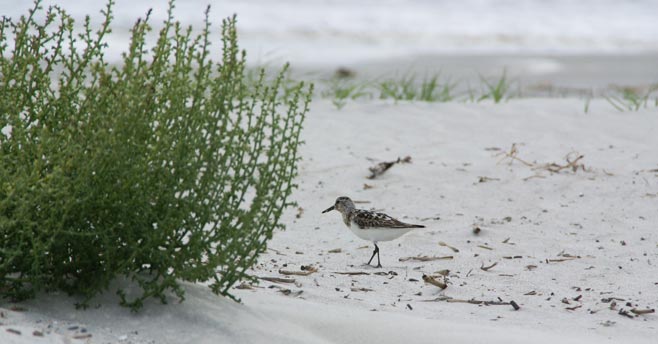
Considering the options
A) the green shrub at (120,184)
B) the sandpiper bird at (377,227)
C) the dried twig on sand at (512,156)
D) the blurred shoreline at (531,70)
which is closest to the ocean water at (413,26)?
A: the blurred shoreline at (531,70)

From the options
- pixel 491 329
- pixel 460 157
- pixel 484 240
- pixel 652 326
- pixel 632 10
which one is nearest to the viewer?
pixel 491 329

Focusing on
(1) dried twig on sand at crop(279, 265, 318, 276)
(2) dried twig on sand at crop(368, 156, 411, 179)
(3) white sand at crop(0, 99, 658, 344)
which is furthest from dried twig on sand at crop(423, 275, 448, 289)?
(2) dried twig on sand at crop(368, 156, 411, 179)

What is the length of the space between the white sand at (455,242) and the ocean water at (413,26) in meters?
7.44

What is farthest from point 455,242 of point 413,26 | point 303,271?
point 413,26

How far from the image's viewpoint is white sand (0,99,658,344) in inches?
161

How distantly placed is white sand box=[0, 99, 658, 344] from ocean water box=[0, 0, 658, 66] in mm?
7441

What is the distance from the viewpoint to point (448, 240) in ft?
20.9

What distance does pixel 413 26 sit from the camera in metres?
20.4

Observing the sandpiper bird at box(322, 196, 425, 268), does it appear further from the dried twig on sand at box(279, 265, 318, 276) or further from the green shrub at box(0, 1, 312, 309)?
the green shrub at box(0, 1, 312, 309)

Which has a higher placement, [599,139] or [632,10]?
[632,10]

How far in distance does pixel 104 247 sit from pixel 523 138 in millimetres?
5463

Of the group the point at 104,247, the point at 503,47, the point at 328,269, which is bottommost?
the point at 328,269

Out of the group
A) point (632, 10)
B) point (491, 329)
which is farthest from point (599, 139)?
point (632, 10)

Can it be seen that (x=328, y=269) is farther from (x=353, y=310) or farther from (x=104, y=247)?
(x=104, y=247)
